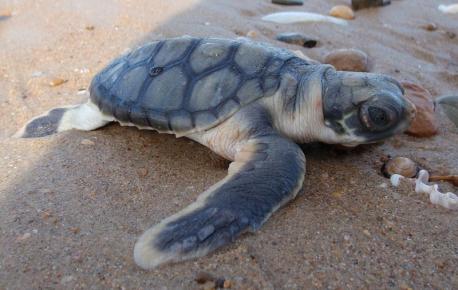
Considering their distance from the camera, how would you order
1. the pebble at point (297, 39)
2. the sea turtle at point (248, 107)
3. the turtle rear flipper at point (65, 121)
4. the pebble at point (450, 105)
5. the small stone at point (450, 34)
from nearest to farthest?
the sea turtle at point (248, 107) < the turtle rear flipper at point (65, 121) < the pebble at point (450, 105) < the pebble at point (297, 39) < the small stone at point (450, 34)

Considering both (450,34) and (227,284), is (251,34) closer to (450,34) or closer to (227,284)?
(450,34)

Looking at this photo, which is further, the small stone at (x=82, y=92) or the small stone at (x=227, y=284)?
the small stone at (x=82, y=92)

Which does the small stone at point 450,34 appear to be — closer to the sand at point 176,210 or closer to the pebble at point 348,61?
the sand at point 176,210

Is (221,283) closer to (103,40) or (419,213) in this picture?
(419,213)

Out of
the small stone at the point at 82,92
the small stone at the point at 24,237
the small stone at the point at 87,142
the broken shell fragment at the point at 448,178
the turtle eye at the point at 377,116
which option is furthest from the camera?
the small stone at the point at 82,92

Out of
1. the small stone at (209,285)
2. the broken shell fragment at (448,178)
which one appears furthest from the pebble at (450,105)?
the small stone at (209,285)

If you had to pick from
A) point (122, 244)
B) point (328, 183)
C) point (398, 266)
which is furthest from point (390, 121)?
point (122, 244)
